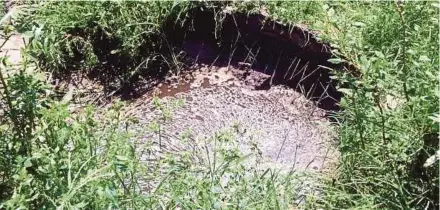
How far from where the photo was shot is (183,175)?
2.71m

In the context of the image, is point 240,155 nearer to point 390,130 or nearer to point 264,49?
point 390,130

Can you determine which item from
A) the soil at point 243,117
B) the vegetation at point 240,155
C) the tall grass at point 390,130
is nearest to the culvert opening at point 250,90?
the soil at point 243,117

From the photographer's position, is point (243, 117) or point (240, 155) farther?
point (243, 117)

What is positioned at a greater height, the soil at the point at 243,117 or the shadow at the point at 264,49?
the shadow at the point at 264,49

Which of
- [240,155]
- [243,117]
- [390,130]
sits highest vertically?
[390,130]

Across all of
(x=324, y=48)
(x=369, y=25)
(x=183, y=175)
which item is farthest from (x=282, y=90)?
(x=183, y=175)

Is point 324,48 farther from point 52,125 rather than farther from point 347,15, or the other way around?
point 52,125

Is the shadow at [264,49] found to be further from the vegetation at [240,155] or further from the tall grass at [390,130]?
the tall grass at [390,130]

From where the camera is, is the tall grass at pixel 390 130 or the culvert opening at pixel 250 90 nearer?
the tall grass at pixel 390 130

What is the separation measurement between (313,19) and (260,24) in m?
0.32

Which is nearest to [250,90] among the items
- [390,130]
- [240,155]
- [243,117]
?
[243,117]

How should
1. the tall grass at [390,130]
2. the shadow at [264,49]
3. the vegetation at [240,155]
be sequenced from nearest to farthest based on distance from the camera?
1. the vegetation at [240,155]
2. the tall grass at [390,130]
3. the shadow at [264,49]

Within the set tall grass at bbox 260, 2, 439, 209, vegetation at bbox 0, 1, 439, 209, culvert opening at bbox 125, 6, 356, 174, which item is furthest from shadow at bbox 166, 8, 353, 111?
tall grass at bbox 260, 2, 439, 209

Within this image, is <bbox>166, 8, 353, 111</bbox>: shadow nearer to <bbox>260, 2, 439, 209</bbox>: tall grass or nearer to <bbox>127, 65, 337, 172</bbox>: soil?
<bbox>127, 65, 337, 172</bbox>: soil
